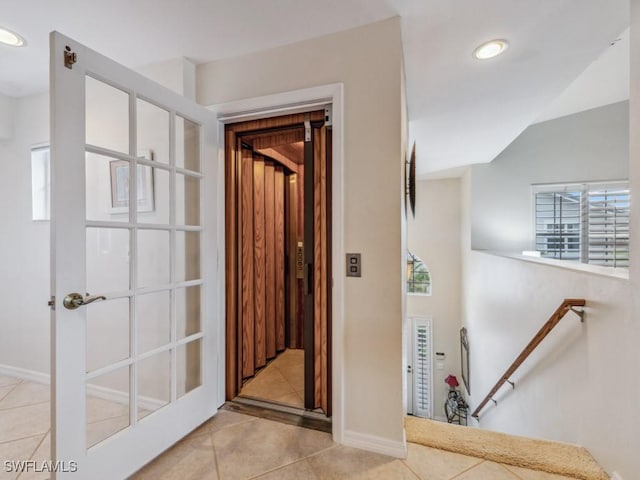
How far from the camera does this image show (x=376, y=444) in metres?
1.56

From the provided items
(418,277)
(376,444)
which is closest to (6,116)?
(376,444)

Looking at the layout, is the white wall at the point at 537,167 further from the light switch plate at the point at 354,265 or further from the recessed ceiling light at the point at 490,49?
the light switch plate at the point at 354,265

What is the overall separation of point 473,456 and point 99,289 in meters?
2.04

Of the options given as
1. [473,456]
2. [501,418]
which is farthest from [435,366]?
[473,456]

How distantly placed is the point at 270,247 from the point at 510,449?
2.16 m

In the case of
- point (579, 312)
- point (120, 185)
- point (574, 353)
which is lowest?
point (574, 353)

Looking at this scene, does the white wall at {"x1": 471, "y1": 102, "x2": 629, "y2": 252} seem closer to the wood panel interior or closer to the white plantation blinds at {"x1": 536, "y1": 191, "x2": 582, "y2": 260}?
the white plantation blinds at {"x1": 536, "y1": 191, "x2": 582, "y2": 260}

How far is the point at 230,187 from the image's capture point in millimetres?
2023

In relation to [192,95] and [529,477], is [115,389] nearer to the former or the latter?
[192,95]

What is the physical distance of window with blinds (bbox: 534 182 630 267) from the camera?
4.02 meters

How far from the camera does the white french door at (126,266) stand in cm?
117

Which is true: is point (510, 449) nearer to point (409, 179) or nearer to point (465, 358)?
point (409, 179)

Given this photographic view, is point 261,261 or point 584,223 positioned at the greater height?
point 584,223

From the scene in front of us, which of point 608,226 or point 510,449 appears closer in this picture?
point 510,449
